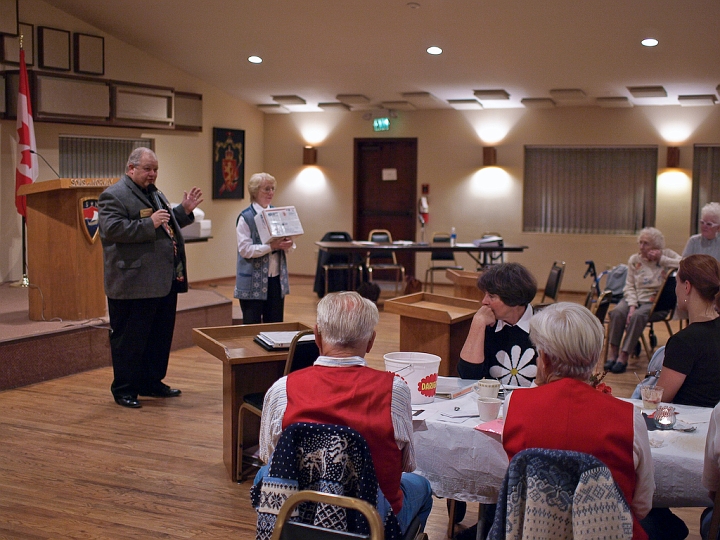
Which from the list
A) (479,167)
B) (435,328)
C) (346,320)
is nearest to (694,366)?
(346,320)

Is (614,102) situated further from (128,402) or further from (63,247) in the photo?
(128,402)

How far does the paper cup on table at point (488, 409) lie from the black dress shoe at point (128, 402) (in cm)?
310

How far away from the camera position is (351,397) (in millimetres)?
2020

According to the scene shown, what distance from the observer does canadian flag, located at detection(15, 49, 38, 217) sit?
8008 millimetres

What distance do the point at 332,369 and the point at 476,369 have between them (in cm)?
113

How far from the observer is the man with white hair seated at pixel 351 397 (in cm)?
202

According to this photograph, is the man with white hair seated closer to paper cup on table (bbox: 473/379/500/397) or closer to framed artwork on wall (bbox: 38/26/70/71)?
paper cup on table (bbox: 473/379/500/397)

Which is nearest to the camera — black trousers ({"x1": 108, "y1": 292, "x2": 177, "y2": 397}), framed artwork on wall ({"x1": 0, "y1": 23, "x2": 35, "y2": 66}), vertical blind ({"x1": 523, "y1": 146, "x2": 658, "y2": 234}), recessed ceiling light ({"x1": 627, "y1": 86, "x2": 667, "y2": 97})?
black trousers ({"x1": 108, "y1": 292, "x2": 177, "y2": 397})

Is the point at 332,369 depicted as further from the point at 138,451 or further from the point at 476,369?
the point at 138,451

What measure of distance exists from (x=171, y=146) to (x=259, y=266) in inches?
235

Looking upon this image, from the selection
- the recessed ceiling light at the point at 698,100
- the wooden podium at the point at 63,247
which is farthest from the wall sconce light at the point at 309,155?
the wooden podium at the point at 63,247

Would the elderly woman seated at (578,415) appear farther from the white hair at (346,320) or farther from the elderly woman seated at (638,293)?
the elderly woman seated at (638,293)

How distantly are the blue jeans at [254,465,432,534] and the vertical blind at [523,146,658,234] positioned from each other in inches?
357

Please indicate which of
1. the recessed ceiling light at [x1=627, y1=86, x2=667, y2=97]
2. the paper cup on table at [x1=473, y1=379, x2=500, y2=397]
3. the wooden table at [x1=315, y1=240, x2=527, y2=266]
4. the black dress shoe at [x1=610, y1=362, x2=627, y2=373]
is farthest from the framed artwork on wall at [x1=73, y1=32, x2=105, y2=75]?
the paper cup on table at [x1=473, y1=379, x2=500, y2=397]
